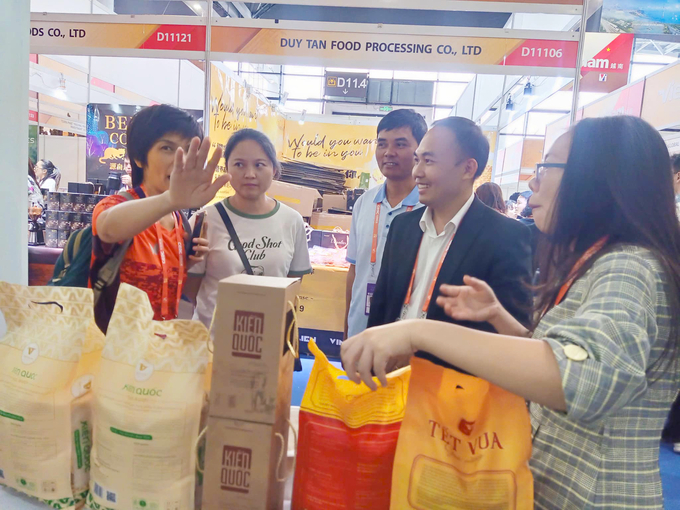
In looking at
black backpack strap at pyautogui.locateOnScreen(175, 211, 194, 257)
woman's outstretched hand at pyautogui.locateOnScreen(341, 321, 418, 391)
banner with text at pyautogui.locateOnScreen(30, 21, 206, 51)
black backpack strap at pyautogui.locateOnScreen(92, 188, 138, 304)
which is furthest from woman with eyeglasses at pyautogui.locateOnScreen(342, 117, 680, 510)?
banner with text at pyautogui.locateOnScreen(30, 21, 206, 51)

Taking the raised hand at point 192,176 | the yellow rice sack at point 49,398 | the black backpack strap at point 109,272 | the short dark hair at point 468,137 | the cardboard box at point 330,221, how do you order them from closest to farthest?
the yellow rice sack at point 49,398 < the raised hand at point 192,176 < the black backpack strap at point 109,272 < the short dark hair at point 468,137 < the cardboard box at point 330,221

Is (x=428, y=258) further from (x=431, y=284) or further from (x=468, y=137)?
(x=468, y=137)

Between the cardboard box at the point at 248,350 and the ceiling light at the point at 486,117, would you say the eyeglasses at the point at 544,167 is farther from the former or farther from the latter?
the ceiling light at the point at 486,117

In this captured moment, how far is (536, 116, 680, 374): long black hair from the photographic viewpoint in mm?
768

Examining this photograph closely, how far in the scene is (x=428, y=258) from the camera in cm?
166

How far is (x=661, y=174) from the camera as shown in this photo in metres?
0.80

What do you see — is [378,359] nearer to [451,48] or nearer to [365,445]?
[365,445]

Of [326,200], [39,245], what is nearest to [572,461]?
[39,245]

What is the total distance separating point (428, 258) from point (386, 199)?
75 cm

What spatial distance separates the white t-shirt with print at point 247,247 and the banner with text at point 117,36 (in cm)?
189

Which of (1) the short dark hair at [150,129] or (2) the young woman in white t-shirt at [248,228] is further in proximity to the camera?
(2) the young woman in white t-shirt at [248,228]

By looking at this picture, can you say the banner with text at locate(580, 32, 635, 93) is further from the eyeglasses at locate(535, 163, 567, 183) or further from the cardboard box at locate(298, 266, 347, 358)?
the eyeglasses at locate(535, 163, 567, 183)

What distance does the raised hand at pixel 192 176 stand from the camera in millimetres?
1017

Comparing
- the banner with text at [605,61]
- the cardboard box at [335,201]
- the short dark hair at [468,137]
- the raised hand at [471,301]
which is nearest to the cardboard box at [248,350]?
the raised hand at [471,301]
